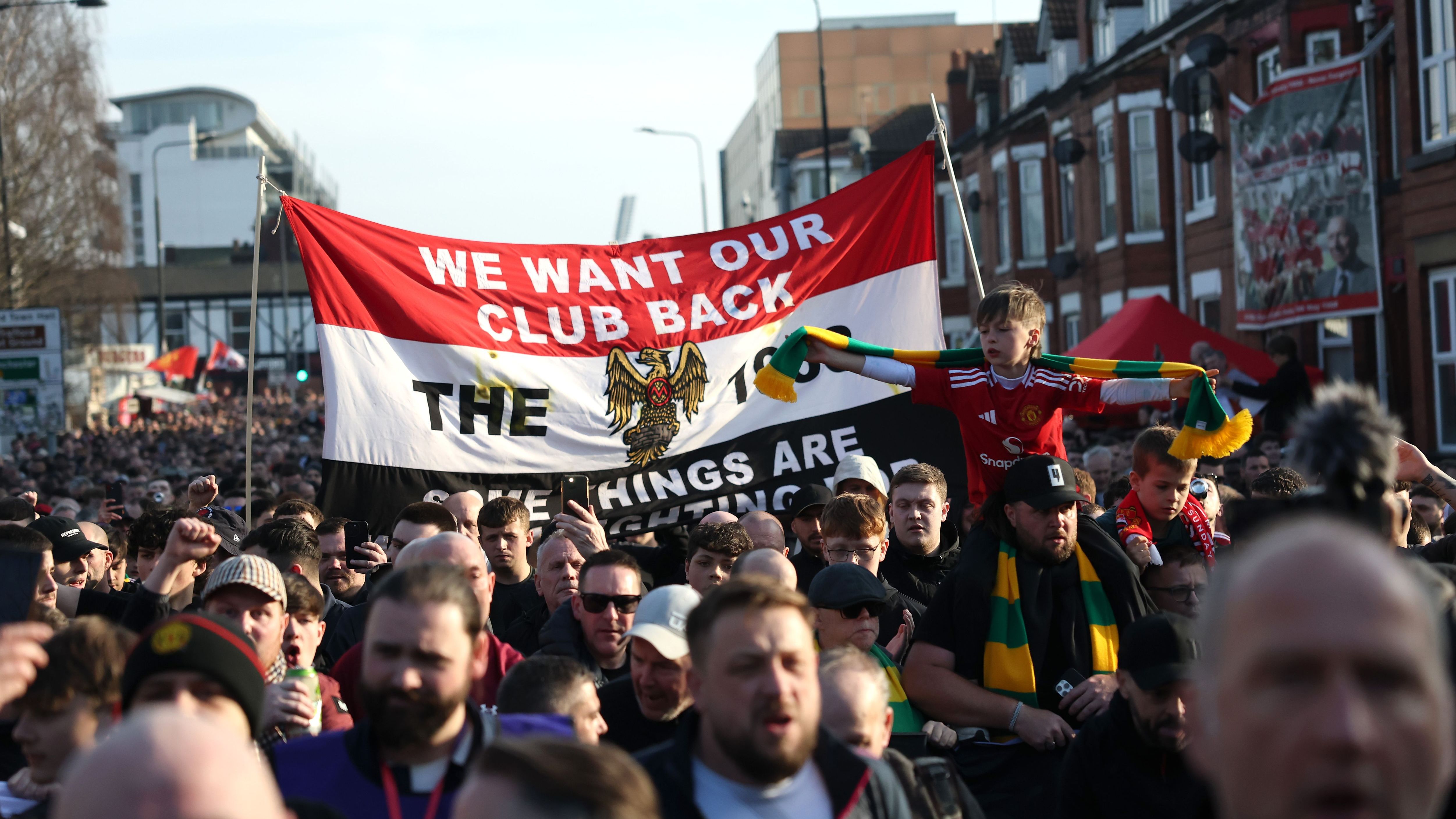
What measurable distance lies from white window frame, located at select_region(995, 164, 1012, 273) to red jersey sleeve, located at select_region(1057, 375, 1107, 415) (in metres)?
27.8

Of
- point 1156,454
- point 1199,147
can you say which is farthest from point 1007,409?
point 1199,147

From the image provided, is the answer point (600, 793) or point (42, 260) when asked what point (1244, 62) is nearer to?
point (600, 793)

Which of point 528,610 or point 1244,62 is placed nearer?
point 528,610

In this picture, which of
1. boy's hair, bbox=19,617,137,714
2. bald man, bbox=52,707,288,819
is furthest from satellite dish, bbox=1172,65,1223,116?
bald man, bbox=52,707,288,819

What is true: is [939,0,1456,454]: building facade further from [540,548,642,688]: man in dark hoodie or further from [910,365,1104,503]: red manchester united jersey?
[540,548,642,688]: man in dark hoodie

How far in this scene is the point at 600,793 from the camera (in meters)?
2.16

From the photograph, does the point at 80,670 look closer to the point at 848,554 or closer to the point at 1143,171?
the point at 848,554

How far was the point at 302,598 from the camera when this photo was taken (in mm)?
5012

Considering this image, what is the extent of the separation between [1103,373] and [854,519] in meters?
1.22

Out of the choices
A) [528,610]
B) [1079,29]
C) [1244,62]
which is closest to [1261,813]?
[528,610]

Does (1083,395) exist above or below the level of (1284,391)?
below

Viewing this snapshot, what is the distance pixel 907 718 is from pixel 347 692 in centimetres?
194

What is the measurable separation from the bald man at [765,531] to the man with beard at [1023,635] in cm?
203

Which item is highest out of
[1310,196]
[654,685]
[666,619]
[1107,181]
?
[1107,181]
